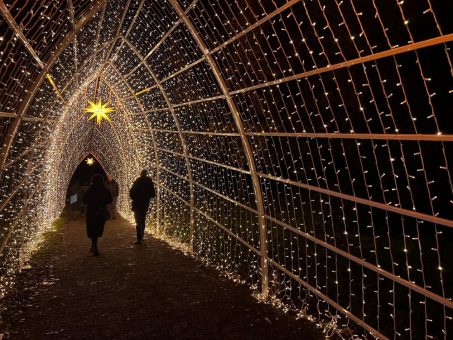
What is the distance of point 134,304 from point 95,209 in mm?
3756

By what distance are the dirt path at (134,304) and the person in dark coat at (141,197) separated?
172cm

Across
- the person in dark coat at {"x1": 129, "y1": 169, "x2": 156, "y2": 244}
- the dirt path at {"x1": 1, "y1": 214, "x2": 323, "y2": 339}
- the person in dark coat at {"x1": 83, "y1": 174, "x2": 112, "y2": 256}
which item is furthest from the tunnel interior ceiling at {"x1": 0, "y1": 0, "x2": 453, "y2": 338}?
the person in dark coat at {"x1": 83, "y1": 174, "x2": 112, "y2": 256}

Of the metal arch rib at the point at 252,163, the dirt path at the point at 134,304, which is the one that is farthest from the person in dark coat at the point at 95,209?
the metal arch rib at the point at 252,163

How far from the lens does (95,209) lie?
892cm

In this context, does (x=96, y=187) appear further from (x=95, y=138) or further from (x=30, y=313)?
(x=95, y=138)

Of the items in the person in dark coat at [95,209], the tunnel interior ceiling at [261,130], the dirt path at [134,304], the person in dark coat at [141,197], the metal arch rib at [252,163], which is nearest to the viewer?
the tunnel interior ceiling at [261,130]

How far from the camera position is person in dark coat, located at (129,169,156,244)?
1007 centimetres

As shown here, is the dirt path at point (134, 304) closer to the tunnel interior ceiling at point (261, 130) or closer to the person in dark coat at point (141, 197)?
the tunnel interior ceiling at point (261, 130)

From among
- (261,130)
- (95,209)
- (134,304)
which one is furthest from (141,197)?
(134,304)

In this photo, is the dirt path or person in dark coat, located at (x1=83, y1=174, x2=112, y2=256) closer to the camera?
the dirt path

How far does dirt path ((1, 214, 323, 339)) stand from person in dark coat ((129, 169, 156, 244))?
172 centimetres

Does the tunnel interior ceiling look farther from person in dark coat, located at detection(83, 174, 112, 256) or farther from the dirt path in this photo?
person in dark coat, located at detection(83, 174, 112, 256)

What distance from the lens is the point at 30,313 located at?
5117 mm

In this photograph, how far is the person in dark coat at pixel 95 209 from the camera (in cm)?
878
